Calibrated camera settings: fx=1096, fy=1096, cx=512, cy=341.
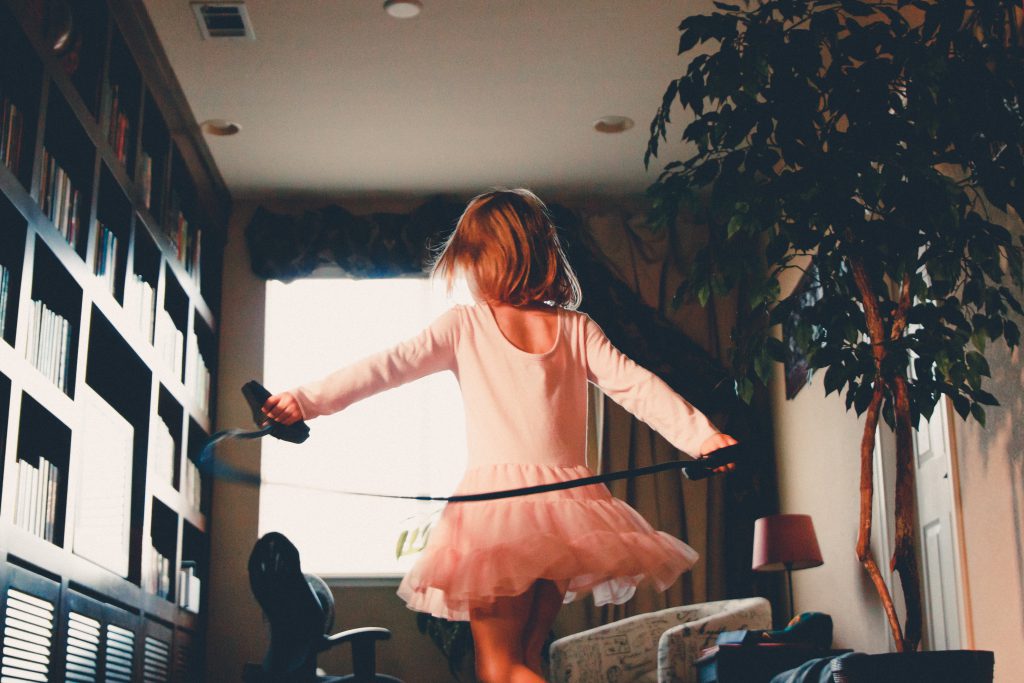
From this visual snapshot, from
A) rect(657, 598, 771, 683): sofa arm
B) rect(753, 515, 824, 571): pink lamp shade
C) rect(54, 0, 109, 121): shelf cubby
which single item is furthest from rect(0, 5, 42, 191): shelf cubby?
rect(753, 515, 824, 571): pink lamp shade

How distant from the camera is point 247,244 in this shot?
598 centimetres

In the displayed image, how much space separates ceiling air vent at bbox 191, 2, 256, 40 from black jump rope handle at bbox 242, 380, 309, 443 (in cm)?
281

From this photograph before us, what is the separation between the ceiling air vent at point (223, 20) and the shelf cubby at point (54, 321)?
1.27 meters

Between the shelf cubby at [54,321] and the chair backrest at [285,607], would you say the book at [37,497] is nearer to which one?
the shelf cubby at [54,321]

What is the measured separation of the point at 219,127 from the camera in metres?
5.20

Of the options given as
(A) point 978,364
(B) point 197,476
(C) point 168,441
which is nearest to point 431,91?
(C) point 168,441

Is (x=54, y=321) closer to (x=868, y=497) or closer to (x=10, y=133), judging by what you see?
(x=10, y=133)

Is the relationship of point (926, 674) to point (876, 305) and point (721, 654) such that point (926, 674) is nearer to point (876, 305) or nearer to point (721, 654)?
point (876, 305)

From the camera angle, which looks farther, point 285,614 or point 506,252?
point 285,614

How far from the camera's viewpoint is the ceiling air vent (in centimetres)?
419

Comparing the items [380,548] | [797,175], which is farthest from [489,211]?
[380,548]

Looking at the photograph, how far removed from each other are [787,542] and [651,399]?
9.27ft

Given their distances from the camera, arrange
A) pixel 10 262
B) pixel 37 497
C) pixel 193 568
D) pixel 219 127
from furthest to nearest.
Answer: pixel 193 568 → pixel 219 127 → pixel 37 497 → pixel 10 262

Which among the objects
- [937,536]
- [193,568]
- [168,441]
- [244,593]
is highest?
[168,441]
